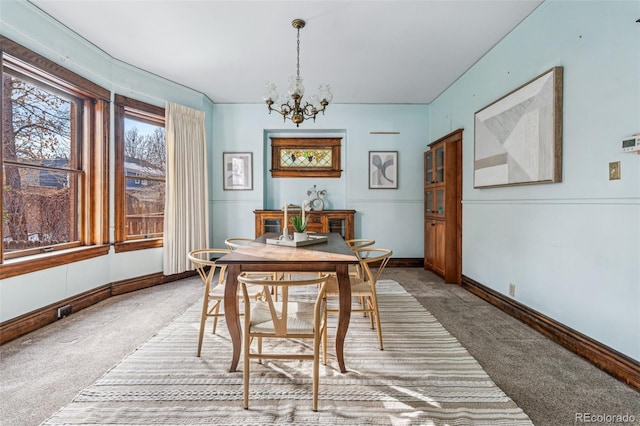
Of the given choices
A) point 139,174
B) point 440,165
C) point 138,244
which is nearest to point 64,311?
point 138,244

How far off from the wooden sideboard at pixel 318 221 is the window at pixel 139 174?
147cm

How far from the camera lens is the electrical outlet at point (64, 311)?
9.18 feet

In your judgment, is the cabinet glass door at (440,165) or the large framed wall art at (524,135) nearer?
the large framed wall art at (524,135)

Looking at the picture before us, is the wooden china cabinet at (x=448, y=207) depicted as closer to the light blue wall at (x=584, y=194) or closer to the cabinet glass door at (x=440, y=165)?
the cabinet glass door at (x=440, y=165)

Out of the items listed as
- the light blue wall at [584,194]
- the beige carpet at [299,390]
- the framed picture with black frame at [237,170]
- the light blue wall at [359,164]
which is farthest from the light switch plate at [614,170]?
the framed picture with black frame at [237,170]

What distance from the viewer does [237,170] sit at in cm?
507

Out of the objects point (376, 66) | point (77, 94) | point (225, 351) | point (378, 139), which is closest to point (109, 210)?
point (77, 94)

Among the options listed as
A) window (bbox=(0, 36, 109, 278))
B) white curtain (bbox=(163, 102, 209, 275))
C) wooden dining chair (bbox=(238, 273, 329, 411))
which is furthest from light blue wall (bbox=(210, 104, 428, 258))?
wooden dining chair (bbox=(238, 273, 329, 411))

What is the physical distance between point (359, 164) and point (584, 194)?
3329mm

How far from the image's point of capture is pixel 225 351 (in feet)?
7.20

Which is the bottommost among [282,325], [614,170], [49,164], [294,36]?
[282,325]

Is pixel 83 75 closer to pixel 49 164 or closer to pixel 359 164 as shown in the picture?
pixel 49 164

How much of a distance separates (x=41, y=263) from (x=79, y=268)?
44 cm

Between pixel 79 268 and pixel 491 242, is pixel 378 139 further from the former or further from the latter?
pixel 79 268
